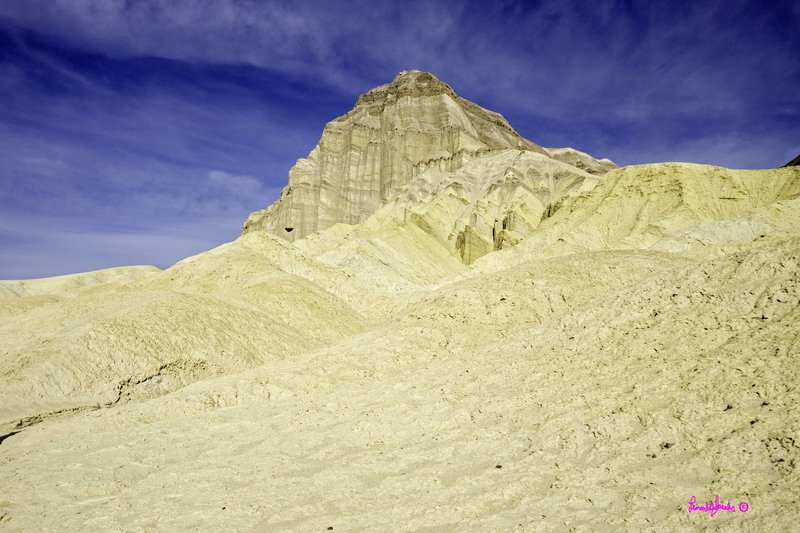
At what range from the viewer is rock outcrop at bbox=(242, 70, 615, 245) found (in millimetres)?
67000

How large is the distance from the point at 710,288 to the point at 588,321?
193 centimetres

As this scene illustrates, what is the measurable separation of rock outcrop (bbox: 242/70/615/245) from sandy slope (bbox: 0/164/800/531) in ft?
172

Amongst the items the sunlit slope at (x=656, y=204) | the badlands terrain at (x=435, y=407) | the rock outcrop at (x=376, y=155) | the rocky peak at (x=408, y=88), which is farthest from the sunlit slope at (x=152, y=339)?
the rocky peak at (x=408, y=88)

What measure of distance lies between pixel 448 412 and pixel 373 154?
64534 mm

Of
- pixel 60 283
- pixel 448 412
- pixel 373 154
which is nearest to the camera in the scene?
pixel 448 412

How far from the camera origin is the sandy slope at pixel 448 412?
4781 mm

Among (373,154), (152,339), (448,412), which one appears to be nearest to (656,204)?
(448,412)

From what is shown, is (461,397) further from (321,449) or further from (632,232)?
(632,232)

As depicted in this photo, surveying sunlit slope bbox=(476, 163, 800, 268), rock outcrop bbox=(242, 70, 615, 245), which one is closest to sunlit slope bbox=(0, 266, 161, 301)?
rock outcrop bbox=(242, 70, 615, 245)

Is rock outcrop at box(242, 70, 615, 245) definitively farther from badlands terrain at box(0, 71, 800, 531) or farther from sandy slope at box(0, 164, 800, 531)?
sandy slope at box(0, 164, 800, 531)

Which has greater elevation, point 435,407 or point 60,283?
point 60,283

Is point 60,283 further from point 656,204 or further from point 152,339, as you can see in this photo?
point 656,204

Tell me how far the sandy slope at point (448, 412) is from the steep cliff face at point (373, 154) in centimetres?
5262

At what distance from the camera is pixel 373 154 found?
69.2 meters
